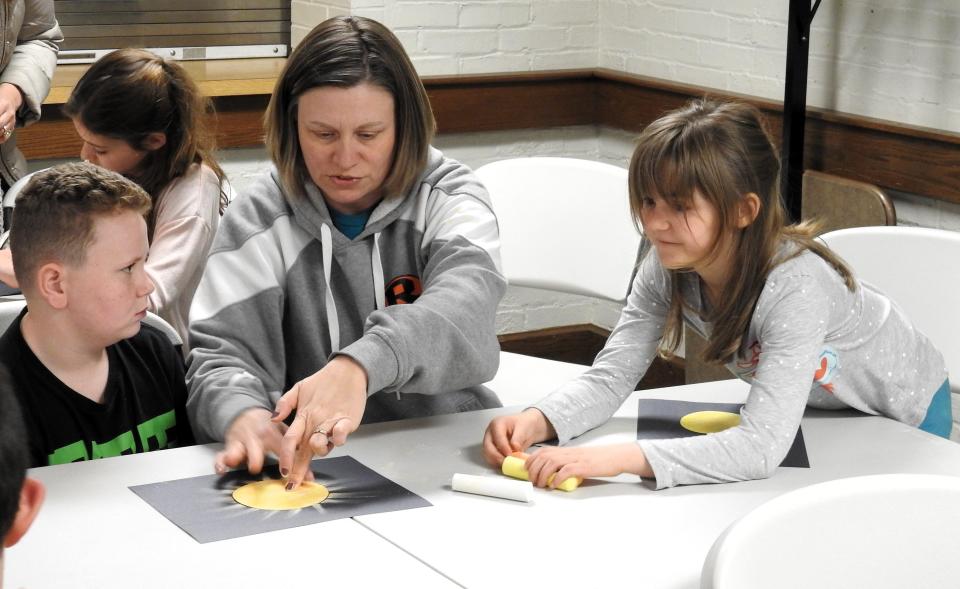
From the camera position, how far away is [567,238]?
2.33 metres

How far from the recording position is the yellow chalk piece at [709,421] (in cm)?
151

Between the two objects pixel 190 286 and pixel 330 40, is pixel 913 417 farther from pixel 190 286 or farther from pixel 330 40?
pixel 190 286

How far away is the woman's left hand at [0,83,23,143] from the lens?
2.54 m

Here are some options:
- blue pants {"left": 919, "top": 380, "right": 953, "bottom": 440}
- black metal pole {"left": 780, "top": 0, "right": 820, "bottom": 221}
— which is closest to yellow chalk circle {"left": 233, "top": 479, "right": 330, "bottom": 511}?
blue pants {"left": 919, "top": 380, "right": 953, "bottom": 440}

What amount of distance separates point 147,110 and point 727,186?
1092 millimetres

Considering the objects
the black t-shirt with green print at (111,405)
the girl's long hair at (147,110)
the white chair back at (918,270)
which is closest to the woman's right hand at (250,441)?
the black t-shirt with green print at (111,405)

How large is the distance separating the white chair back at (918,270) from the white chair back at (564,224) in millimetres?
440

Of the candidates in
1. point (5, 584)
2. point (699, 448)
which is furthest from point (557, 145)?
point (5, 584)

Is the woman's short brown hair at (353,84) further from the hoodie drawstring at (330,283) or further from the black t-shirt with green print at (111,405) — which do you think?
the black t-shirt with green print at (111,405)

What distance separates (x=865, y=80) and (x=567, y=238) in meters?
0.94

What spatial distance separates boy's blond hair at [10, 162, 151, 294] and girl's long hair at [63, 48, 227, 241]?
0.57 m

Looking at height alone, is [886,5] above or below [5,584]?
above

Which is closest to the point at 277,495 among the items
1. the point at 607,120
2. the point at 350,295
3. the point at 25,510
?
the point at 350,295

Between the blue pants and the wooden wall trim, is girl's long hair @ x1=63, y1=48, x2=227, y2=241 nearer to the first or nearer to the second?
the wooden wall trim
